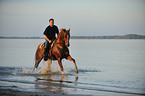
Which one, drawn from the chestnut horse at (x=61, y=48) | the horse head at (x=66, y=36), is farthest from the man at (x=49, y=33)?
the horse head at (x=66, y=36)

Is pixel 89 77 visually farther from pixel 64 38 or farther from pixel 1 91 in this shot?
pixel 1 91

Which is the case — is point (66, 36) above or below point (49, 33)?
below

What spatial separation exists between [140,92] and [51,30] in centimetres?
677

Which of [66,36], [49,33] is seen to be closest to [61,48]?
[66,36]

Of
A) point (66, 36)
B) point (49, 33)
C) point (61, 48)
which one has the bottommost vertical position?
point (61, 48)

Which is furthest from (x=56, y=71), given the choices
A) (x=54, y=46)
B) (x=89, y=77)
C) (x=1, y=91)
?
(x=1, y=91)

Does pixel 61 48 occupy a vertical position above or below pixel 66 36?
below

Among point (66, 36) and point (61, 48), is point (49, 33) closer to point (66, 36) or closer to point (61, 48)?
point (61, 48)

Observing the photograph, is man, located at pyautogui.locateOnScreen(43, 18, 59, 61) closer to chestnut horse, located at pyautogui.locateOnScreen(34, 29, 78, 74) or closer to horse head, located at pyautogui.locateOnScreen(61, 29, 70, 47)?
chestnut horse, located at pyautogui.locateOnScreen(34, 29, 78, 74)

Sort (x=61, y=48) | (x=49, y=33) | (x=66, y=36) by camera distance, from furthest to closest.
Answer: (x=49, y=33) < (x=61, y=48) < (x=66, y=36)

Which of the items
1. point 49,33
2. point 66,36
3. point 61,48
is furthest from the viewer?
point 49,33

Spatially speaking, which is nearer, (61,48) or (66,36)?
(66,36)

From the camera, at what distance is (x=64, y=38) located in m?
14.9

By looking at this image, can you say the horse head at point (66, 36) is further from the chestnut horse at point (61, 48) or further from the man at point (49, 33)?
the man at point (49, 33)
